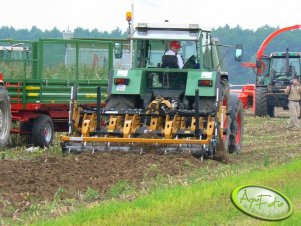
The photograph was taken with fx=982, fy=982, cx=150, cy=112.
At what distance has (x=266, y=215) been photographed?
332 inches

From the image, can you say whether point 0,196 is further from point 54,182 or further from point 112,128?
point 112,128

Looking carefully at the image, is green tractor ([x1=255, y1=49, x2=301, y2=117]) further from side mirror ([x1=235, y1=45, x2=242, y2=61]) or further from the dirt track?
side mirror ([x1=235, y1=45, x2=242, y2=61])

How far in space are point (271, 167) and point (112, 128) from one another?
2982 mm

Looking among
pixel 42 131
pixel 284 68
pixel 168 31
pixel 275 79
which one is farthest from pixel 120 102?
pixel 284 68

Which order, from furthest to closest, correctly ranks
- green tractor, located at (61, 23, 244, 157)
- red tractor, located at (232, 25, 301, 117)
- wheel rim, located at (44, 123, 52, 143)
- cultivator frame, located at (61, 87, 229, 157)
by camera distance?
1. red tractor, located at (232, 25, 301, 117)
2. wheel rim, located at (44, 123, 52, 143)
3. green tractor, located at (61, 23, 244, 157)
4. cultivator frame, located at (61, 87, 229, 157)

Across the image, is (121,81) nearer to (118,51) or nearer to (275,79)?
(118,51)

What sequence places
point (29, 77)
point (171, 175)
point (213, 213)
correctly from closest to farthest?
1. point (213, 213)
2. point (171, 175)
3. point (29, 77)

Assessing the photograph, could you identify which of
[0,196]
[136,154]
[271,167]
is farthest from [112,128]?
[0,196]

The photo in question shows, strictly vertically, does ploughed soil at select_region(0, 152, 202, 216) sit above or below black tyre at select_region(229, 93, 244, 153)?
below

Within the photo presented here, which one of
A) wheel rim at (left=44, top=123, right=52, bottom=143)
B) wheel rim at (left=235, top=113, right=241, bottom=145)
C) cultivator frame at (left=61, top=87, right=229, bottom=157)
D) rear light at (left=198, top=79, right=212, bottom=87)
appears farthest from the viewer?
wheel rim at (left=44, top=123, right=52, bottom=143)

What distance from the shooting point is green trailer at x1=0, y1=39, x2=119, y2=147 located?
1978 cm

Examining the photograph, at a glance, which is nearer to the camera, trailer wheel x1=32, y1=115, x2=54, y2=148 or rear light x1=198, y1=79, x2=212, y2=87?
rear light x1=198, y1=79, x2=212, y2=87

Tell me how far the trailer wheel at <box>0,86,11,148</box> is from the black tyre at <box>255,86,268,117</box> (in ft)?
51.8

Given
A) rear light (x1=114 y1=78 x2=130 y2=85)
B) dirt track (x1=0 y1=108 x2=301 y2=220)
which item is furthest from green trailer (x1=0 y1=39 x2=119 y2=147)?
dirt track (x1=0 y1=108 x2=301 y2=220)
